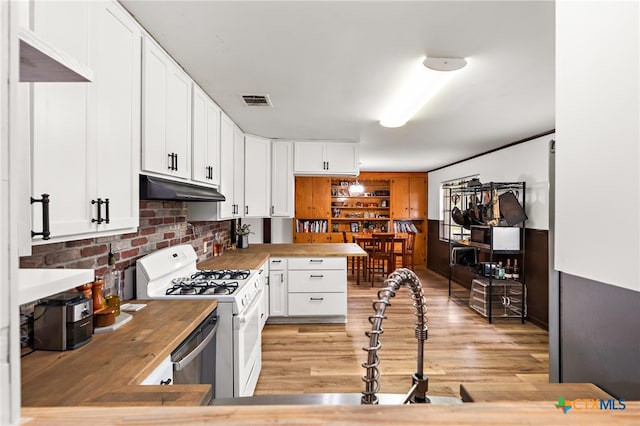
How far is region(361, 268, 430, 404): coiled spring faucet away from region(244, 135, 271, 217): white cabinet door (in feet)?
11.2

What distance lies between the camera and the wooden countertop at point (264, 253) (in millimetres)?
3179

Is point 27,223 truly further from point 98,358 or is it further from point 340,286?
point 340,286

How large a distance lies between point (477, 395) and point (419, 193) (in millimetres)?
7756

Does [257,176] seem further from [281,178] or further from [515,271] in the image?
[515,271]

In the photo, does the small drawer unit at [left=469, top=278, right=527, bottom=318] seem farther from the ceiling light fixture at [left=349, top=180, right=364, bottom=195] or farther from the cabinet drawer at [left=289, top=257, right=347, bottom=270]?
the ceiling light fixture at [left=349, top=180, right=364, bottom=195]

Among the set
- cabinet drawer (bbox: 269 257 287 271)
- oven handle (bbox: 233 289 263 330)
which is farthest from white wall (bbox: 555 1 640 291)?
cabinet drawer (bbox: 269 257 287 271)

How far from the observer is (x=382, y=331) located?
25.2 inches

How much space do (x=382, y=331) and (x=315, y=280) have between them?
132 inches

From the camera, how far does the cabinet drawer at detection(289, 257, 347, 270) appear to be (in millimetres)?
3920

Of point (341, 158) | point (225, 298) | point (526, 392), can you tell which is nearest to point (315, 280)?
point (341, 158)

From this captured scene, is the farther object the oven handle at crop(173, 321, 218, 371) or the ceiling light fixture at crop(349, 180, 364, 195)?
the ceiling light fixture at crop(349, 180, 364, 195)

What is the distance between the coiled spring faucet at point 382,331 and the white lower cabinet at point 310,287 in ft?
9.96

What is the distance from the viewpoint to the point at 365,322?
4102mm

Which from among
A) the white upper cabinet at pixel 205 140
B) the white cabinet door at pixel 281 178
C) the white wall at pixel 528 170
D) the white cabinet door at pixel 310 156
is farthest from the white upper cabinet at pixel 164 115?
the white wall at pixel 528 170
